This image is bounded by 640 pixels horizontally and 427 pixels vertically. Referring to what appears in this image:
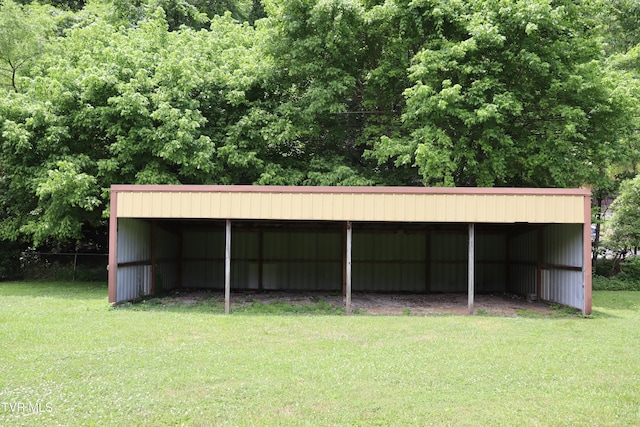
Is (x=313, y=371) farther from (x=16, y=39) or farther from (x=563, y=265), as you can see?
(x=16, y=39)

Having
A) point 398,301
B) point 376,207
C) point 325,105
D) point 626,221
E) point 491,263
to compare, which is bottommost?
point 398,301

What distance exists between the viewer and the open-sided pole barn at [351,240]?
11.4 m

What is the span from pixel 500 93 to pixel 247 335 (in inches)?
451

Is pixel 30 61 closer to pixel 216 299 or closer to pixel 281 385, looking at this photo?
pixel 216 299

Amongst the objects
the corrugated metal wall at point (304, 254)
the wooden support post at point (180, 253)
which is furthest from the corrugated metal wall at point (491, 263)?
the wooden support post at point (180, 253)

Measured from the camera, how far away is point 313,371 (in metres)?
6.51

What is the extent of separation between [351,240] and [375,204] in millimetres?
5181

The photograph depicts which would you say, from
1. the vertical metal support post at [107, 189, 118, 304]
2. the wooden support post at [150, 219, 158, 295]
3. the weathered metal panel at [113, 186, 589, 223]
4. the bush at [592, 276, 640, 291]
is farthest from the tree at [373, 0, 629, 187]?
the vertical metal support post at [107, 189, 118, 304]

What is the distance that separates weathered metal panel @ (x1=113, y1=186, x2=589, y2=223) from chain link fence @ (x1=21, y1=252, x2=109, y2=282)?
8873 mm

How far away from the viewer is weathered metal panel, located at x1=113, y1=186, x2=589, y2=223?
11297mm

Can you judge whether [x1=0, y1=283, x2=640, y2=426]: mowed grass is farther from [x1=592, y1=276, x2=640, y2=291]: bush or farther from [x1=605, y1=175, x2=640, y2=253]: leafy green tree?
[x1=605, y1=175, x2=640, y2=253]: leafy green tree

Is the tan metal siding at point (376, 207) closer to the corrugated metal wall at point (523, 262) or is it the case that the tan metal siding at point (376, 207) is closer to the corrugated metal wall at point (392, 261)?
the corrugated metal wall at point (523, 262)

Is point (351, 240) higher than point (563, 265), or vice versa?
point (351, 240)

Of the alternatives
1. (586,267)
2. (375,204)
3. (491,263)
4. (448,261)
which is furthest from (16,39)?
(586,267)
